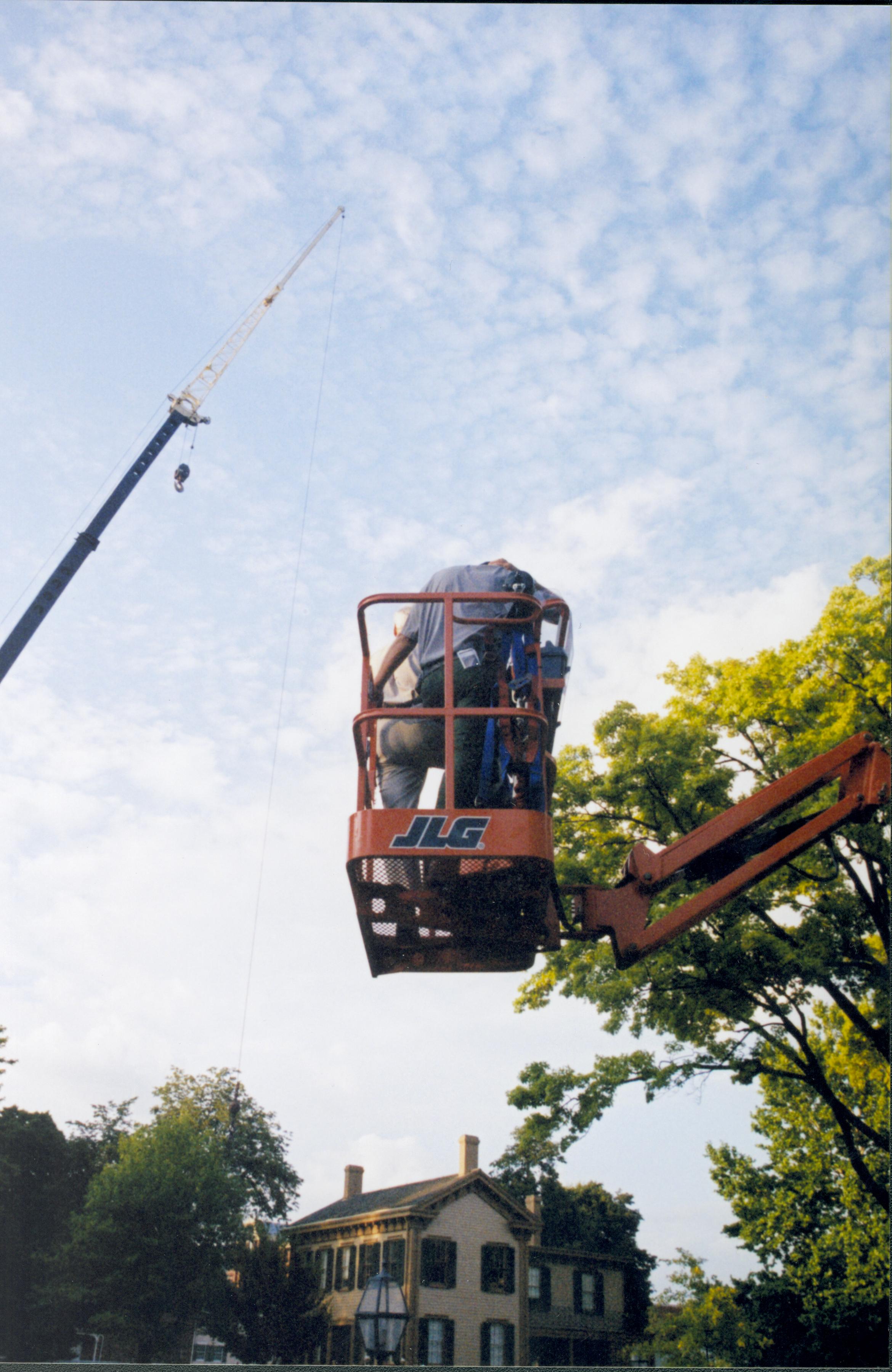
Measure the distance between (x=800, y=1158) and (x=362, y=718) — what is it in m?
16.2

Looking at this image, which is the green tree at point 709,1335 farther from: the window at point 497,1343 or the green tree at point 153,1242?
the green tree at point 153,1242

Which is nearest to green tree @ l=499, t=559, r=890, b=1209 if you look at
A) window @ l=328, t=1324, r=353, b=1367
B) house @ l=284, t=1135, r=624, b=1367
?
house @ l=284, t=1135, r=624, b=1367

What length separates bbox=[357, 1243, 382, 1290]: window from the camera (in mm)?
36031

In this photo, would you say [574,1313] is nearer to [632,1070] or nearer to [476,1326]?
→ [476,1326]

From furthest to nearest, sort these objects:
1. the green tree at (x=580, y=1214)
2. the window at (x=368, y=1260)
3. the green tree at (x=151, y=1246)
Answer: the green tree at (x=580, y=1214)
the window at (x=368, y=1260)
the green tree at (x=151, y=1246)

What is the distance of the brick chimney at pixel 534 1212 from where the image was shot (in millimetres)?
40000

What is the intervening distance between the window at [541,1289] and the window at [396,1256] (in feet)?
22.9

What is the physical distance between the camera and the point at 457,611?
6.36 m

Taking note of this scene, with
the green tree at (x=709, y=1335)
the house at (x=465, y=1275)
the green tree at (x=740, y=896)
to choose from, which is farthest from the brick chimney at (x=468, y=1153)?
the green tree at (x=740, y=896)

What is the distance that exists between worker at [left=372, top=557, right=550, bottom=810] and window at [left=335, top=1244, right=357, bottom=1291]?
1465 inches

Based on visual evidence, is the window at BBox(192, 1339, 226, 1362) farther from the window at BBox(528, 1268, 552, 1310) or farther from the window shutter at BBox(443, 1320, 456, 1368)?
the window at BBox(528, 1268, 552, 1310)

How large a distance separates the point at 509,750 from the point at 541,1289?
136ft

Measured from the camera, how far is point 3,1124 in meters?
37.0

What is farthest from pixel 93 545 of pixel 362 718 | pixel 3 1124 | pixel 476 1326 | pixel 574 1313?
pixel 574 1313
